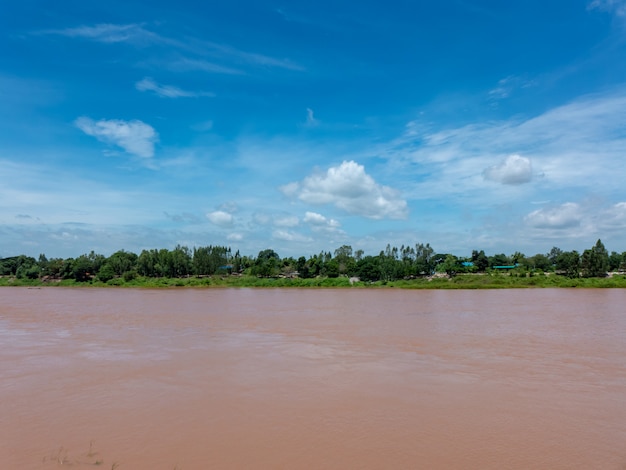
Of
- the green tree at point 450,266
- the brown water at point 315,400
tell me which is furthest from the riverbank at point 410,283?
the brown water at point 315,400

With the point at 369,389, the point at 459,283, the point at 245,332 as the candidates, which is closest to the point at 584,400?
the point at 369,389

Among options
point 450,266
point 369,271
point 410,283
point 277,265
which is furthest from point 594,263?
point 277,265

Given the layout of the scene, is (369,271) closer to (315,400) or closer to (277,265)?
(277,265)

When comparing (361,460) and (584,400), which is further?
(584,400)

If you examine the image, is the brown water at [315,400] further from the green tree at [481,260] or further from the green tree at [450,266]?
the green tree at [481,260]

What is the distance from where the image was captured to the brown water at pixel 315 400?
5176 mm

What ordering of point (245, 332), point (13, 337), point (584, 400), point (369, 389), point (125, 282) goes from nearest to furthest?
point (584, 400), point (369, 389), point (13, 337), point (245, 332), point (125, 282)

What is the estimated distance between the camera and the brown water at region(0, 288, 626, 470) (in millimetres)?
5176

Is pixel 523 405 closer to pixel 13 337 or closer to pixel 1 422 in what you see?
pixel 1 422

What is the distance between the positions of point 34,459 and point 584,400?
7.91 metres

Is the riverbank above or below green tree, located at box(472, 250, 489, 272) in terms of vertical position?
below

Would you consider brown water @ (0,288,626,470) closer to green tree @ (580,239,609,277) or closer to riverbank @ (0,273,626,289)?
riverbank @ (0,273,626,289)

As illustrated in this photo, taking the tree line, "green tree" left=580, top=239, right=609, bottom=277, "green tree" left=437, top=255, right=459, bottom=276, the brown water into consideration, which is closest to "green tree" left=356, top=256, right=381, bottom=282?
the tree line

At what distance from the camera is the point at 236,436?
18.8 ft
